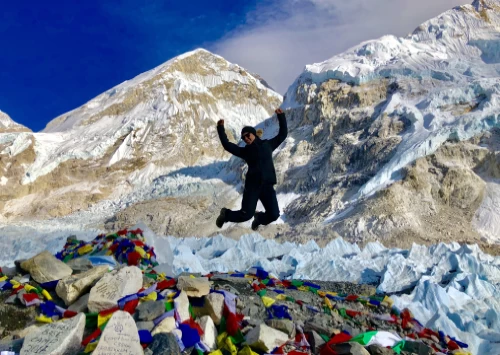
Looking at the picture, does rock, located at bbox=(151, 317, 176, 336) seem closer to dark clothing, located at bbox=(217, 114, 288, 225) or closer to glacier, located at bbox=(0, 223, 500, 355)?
dark clothing, located at bbox=(217, 114, 288, 225)

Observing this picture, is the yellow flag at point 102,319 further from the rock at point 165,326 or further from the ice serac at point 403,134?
the ice serac at point 403,134

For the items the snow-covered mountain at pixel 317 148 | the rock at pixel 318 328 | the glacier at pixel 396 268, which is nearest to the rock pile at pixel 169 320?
the rock at pixel 318 328

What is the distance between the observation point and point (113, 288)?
4.11 metres

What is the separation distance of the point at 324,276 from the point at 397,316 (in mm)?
6510

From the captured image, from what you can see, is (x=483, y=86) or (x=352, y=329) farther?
(x=483, y=86)

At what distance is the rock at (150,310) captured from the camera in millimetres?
3771

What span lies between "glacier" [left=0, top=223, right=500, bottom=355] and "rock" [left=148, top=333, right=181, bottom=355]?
359cm

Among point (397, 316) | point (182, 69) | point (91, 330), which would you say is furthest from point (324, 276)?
point (182, 69)

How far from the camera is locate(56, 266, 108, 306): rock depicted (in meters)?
4.26

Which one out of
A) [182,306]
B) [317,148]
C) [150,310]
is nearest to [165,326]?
[150,310]

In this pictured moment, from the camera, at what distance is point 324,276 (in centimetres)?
1210

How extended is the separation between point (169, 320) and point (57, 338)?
2.62 feet

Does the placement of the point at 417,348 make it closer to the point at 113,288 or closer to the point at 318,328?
the point at 318,328

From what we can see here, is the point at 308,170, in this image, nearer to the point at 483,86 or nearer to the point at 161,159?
the point at 483,86
